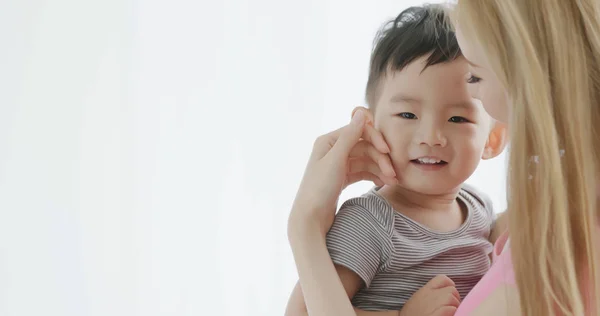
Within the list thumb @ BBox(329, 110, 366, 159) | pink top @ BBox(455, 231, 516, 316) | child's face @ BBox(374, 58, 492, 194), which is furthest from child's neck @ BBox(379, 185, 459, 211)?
pink top @ BBox(455, 231, 516, 316)

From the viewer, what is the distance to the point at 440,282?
3.64 ft

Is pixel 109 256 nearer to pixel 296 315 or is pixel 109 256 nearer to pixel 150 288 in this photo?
pixel 150 288

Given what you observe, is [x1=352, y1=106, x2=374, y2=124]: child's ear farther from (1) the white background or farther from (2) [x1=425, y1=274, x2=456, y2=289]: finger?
(1) the white background

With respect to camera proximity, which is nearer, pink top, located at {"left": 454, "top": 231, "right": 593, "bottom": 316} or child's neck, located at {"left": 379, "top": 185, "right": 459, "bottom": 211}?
pink top, located at {"left": 454, "top": 231, "right": 593, "bottom": 316}

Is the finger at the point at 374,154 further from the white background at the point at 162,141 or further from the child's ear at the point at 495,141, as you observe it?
the white background at the point at 162,141

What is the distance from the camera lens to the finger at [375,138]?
1.17 meters

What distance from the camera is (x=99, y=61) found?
2.12 m

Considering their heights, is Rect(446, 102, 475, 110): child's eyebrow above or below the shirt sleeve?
above

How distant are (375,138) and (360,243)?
0.16 metres

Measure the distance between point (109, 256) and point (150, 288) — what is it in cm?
15

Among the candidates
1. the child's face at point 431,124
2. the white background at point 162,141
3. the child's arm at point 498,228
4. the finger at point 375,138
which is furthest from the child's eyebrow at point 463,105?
the white background at point 162,141

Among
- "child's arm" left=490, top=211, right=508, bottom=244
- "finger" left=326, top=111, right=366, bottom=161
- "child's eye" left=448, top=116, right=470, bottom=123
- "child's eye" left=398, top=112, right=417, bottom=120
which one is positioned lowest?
"child's arm" left=490, top=211, right=508, bottom=244

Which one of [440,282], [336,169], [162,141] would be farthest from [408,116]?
[162,141]

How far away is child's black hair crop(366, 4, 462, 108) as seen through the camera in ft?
3.77
